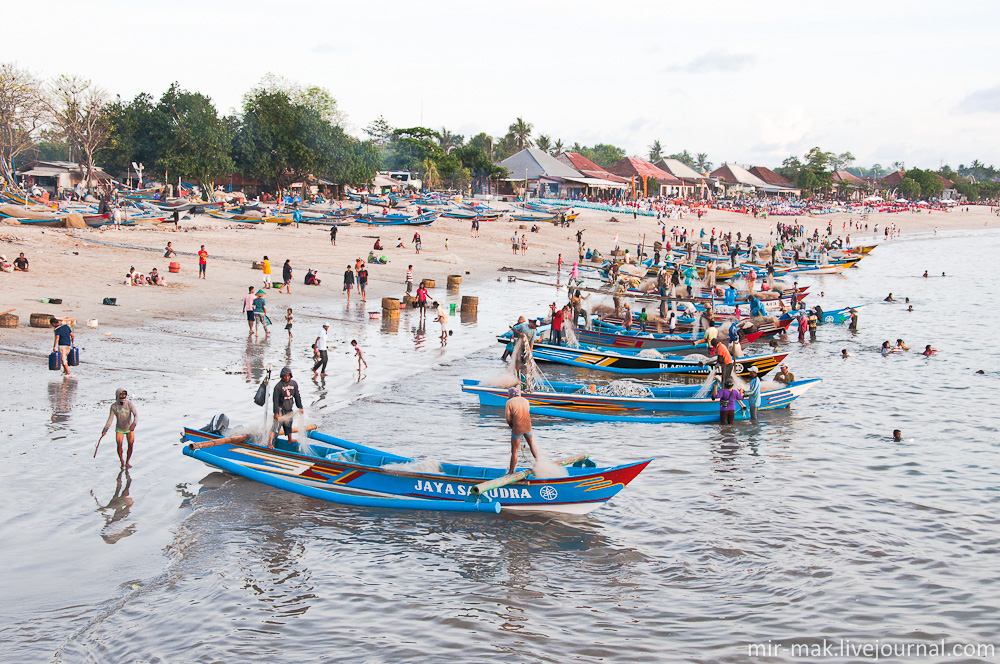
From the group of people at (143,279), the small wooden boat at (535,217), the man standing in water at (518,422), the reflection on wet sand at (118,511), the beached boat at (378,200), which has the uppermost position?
the beached boat at (378,200)

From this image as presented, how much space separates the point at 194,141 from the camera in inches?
2500

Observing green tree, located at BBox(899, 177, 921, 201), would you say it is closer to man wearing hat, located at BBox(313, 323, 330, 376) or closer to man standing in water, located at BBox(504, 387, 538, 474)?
man wearing hat, located at BBox(313, 323, 330, 376)

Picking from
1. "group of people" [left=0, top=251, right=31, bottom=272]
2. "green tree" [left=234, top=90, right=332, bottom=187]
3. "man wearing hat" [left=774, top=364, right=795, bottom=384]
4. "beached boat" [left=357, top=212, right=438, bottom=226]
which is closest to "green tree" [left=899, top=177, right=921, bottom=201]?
"green tree" [left=234, top=90, right=332, bottom=187]

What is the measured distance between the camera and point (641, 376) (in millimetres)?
22938

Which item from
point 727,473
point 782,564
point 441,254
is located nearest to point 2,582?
point 782,564

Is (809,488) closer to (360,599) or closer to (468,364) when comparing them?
(360,599)

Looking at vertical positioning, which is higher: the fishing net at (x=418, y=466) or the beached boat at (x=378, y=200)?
the beached boat at (x=378, y=200)

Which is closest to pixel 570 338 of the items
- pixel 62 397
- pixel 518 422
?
pixel 518 422

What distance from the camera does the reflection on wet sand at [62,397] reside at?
1461 centimetres

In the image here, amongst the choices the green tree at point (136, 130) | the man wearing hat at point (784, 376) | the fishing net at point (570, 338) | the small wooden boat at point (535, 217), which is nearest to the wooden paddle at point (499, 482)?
the man wearing hat at point (784, 376)

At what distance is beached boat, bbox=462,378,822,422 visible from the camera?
1842 centimetres

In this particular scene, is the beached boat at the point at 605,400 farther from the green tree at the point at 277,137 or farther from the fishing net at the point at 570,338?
the green tree at the point at 277,137

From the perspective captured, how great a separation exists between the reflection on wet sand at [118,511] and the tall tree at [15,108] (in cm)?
5635

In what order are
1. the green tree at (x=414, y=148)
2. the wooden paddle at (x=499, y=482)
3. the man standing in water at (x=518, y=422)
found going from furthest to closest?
1. the green tree at (x=414, y=148)
2. the man standing in water at (x=518, y=422)
3. the wooden paddle at (x=499, y=482)
